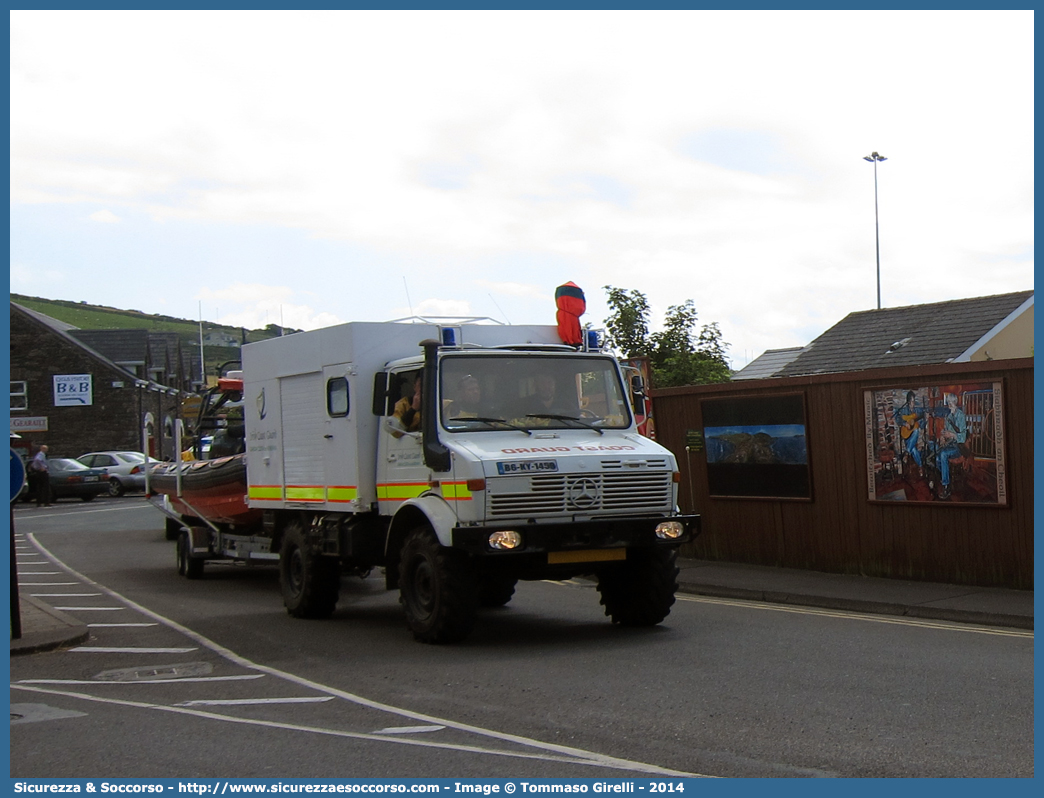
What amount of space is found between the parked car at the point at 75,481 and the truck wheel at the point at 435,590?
115 feet

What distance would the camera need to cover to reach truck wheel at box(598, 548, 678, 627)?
35.7ft

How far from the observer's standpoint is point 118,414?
211 ft

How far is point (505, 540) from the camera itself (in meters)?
9.97

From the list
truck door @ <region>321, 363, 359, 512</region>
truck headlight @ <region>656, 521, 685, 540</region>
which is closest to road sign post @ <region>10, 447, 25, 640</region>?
truck door @ <region>321, 363, 359, 512</region>

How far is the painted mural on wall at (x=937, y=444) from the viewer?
12.8 meters

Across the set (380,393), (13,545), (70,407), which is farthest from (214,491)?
(70,407)

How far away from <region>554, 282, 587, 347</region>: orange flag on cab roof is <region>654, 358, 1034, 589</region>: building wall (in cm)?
405

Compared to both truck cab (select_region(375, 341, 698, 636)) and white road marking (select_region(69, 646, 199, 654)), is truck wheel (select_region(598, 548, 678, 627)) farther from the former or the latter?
white road marking (select_region(69, 646, 199, 654))

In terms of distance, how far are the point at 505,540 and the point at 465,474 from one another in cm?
63

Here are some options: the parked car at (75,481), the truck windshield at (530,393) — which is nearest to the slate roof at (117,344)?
the parked car at (75,481)

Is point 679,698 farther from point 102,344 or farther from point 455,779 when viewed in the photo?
point 102,344

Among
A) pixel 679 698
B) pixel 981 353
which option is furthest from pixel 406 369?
pixel 981 353

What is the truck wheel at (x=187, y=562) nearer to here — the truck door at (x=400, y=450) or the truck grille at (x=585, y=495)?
the truck door at (x=400, y=450)

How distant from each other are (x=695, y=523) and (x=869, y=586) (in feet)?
11.8
